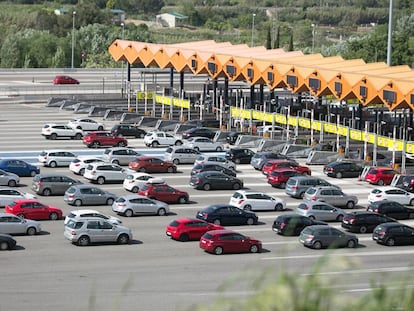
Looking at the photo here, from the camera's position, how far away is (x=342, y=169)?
137 ft

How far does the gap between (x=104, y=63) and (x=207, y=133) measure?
49883 mm

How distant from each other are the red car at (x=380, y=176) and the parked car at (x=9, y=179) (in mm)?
13240

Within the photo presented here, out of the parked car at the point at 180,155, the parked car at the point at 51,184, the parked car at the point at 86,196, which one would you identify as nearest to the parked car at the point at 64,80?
the parked car at the point at 180,155

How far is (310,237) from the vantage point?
2892 cm

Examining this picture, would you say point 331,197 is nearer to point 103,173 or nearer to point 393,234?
point 393,234

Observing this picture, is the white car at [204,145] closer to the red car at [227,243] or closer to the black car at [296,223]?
the black car at [296,223]

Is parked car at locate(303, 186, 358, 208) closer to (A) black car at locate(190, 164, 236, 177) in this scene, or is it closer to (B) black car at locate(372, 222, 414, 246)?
(A) black car at locate(190, 164, 236, 177)

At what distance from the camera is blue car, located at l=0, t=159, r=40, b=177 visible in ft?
130

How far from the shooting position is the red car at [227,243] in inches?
1096

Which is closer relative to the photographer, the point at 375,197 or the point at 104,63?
the point at 375,197

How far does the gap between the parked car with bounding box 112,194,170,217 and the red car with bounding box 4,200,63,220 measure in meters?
1.86

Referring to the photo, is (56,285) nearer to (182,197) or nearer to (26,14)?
(182,197)

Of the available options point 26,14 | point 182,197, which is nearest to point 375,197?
point 182,197

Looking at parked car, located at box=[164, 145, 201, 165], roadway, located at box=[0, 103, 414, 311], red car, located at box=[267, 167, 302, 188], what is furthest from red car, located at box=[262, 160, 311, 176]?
roadway, located at box=[0, 103, 414, 311]
